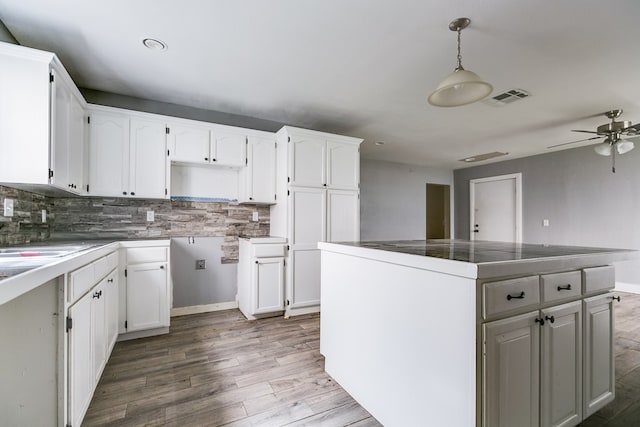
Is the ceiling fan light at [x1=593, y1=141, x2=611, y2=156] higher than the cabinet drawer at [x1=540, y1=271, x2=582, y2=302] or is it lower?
higher

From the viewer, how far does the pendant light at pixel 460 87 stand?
66.1 inches

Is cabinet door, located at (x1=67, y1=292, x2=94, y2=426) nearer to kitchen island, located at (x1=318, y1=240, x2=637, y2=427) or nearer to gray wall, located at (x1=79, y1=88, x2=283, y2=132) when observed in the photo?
kitchen island, located at (x1=318, y1=240, x2=637, y2=427)

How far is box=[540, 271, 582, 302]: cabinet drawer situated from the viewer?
1.26 m

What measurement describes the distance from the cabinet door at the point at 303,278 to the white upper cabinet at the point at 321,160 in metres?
0.84

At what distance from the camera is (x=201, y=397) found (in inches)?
69.9

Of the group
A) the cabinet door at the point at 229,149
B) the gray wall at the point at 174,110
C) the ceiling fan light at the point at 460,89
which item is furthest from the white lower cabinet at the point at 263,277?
the ceiling fan light at the point at 460,89

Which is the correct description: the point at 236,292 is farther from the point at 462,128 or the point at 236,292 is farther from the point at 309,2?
the point at 462,128

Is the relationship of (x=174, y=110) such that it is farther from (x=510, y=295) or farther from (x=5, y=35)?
(x=510, y=295)

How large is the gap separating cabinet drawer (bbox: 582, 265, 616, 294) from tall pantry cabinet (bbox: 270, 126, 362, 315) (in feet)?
7.99

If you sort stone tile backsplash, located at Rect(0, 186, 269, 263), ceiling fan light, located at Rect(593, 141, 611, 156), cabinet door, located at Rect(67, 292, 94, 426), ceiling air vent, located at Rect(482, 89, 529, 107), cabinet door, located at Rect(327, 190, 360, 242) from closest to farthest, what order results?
cabinet door, located at Rect(67, 292, 94, 426), stone tile backsplash, located at Rect(0, 186, 269, 263), ceiling air vent, located at Rect(482, 89, 529, 107), ceiling fan light, located at Rect(593, 141, 611, 156), cabinet door, located at Rect(327, 190, 360, 242)

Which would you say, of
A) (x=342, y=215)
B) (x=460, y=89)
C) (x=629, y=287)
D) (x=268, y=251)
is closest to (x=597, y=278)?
(x=460, y=89)

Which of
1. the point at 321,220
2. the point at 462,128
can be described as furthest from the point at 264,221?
the point at 462,128

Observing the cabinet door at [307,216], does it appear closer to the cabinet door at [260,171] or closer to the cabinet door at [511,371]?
the cabinet door at [260,171]

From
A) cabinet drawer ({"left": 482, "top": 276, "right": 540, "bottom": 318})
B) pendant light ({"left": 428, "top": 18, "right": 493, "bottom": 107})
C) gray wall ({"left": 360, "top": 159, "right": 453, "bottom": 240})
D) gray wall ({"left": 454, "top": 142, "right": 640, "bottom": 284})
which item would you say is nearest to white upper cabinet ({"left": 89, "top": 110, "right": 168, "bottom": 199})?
pendant light ({"left": 428, "top": 18, "right": 493, "bottom": 107})
